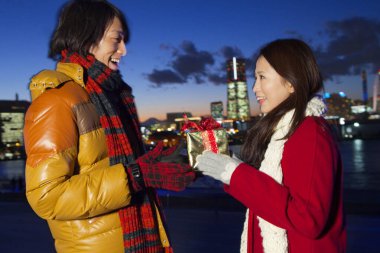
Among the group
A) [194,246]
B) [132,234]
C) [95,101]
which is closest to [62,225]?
[132,234]

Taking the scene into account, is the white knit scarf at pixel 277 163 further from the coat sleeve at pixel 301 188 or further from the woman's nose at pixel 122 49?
the woman's nose at pixel 122 49

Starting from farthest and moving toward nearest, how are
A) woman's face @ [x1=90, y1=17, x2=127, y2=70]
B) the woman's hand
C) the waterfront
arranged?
the waterfront < woman's face @ [x1=90, y1=17, x2=127, y2=70] < the woman's hand

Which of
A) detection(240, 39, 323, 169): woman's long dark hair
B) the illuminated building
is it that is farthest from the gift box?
the illuminated building

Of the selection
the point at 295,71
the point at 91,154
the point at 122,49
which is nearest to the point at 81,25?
the point at 122,49

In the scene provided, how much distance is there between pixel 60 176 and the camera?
1821 mm

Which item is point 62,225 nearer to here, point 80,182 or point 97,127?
point 80,182

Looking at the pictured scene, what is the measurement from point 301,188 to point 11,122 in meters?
195

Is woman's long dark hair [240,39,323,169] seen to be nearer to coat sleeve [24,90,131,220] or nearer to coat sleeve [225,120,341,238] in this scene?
coat sleeve [225,120,341,238]

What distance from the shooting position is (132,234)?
205cm

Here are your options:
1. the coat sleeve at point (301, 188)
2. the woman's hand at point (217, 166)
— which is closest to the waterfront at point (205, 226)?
the coat sleeve at point (301, 188)

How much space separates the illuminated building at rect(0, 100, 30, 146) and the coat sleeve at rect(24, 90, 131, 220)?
588ft

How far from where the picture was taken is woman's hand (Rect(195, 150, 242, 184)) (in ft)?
6.55

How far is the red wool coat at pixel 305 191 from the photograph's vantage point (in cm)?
186

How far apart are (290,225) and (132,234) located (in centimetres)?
82
